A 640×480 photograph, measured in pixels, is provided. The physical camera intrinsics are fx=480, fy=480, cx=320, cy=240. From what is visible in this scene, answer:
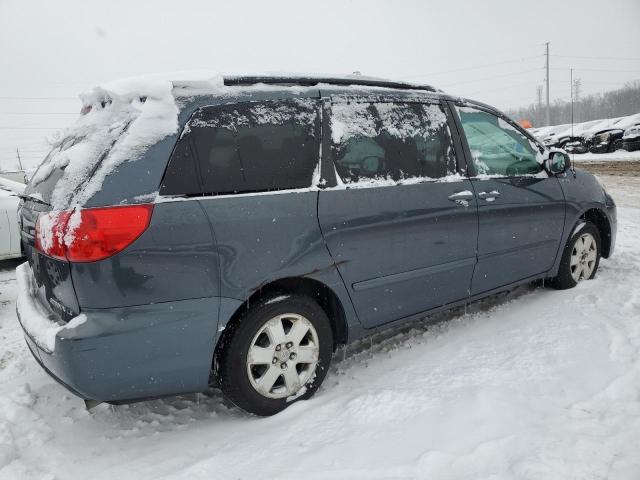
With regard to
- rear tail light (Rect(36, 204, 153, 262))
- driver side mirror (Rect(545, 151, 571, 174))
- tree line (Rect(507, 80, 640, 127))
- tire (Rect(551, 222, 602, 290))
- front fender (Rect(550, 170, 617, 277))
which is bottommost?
tire (Rect(551, 222, 602, 290))

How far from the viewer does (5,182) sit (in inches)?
282

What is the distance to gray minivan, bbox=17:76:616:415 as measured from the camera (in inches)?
83.7

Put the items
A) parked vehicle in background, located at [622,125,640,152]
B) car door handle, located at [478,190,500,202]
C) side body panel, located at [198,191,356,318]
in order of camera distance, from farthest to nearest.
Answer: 1. parked vehicle in background, located at [622,125,640,152]
2. car door handle, located at [478,190,500,202]
3. side body panel, located at [198,191,356,318]

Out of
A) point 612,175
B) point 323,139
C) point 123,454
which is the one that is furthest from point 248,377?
point 612,175

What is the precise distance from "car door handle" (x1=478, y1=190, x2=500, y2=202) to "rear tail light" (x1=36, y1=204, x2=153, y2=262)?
2.25 meters

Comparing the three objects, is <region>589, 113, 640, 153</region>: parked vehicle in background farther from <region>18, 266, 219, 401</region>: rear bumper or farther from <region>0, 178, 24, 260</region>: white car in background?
<region>18, 266, 219, 401</region>: rear bumper

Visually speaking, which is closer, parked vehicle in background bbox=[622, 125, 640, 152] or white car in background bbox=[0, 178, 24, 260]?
white car in background bbox=[0, 178, 24, 260]

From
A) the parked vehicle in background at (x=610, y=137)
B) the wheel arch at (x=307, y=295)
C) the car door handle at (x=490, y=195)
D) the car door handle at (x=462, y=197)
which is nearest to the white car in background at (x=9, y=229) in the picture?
the wheel arch at (x=307, y=295)

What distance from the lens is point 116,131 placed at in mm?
2297

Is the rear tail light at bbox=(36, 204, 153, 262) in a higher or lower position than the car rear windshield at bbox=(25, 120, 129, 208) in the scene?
lower

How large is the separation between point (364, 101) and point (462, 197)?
932 mm

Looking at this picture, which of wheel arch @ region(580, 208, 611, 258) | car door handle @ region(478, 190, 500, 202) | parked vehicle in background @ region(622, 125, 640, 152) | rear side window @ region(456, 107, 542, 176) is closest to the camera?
car door handle @ region(478, 190, 500, 202)

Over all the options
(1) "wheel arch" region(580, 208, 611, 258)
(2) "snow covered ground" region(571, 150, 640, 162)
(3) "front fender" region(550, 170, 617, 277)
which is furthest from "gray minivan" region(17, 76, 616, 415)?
(2) "snow covered ground" region(571, 150, 640, 162)

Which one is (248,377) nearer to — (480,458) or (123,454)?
(123,454)
